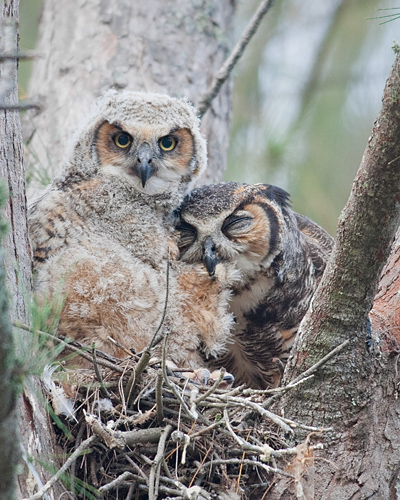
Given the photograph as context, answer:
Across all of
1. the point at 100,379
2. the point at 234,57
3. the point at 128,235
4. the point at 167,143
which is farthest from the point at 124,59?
the point at 100,379

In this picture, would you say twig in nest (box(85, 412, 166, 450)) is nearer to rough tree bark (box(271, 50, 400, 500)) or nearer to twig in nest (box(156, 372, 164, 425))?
twig in nest (box(156, 372, 164, 425))

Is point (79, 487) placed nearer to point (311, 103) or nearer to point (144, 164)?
point (144, 164)

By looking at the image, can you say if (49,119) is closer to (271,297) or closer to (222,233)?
(222,233)

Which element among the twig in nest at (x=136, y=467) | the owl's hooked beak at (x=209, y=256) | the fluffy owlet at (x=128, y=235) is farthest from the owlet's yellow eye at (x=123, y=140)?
the twig in nest at (x=136, y=467)

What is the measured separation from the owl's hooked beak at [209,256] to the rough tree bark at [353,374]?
63 centimetres

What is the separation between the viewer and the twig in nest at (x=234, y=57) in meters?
3.42

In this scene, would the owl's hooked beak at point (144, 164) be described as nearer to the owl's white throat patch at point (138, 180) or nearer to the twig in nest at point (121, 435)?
the owl's white throat patch at point (138, 180)

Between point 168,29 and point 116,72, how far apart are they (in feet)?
1.67

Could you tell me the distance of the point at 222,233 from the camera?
2.98 meters

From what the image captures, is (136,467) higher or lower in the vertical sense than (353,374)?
lower

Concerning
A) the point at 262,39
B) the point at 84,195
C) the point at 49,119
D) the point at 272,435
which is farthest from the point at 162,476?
the point at 262,39

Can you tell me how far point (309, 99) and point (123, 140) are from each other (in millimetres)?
3130

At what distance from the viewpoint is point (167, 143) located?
2.99m

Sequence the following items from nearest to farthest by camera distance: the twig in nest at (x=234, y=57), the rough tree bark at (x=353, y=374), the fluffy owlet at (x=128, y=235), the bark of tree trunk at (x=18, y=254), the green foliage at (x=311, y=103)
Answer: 1. the bark of tree trunk at (x=18, y=254)
2. the rough tree bark at (x=353, y=374)
3. the fluffy owlet at (x=128, y=235)
4. the twig in nest at (x=234, y=57)
5. the green foliage at (x=311, y=103)
